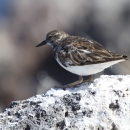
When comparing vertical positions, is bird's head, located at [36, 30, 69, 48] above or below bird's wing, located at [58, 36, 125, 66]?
above

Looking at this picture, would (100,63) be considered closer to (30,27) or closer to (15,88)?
(15,88)

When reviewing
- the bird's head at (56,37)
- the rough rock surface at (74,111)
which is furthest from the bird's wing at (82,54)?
the rough rock surface at (74,111)

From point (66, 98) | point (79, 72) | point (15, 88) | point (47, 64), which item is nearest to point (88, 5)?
point (47, 64)

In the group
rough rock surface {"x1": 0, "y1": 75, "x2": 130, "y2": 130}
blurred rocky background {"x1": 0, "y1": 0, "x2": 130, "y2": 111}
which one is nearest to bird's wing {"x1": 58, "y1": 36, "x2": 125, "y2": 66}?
rough rock surface {"x1": 0, "y1": 75, "x2": 130, "y2": 130}

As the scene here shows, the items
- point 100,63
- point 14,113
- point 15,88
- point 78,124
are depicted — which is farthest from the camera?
point 15,88

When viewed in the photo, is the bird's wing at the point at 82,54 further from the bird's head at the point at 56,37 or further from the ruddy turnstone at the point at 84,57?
the bird's head at the point at 56,37

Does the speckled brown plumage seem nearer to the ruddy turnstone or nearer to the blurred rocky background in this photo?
the ruddy turnstone
